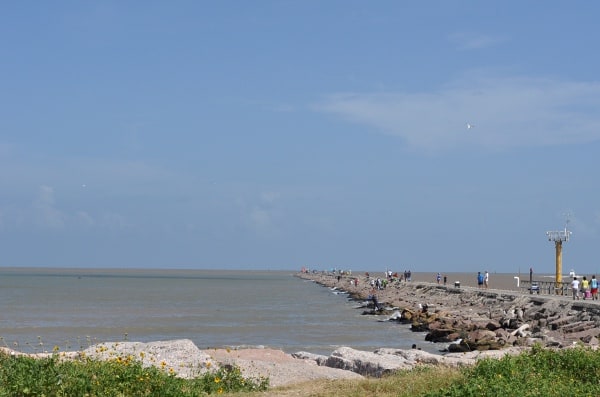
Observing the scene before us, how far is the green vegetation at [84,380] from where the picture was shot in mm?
10148

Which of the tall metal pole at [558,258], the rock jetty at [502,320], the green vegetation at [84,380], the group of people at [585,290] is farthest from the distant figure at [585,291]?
the green vegetation at [84,380]

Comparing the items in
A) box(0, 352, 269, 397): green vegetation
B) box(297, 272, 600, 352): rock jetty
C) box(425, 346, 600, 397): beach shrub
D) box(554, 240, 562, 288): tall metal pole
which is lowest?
box(297, 272, 600, 352): rock jetty

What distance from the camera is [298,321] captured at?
1560 inches

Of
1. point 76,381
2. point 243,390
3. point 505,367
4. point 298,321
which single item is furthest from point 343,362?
point 298,321

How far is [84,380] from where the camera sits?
407 inches

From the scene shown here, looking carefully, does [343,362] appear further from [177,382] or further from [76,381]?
[76,381]

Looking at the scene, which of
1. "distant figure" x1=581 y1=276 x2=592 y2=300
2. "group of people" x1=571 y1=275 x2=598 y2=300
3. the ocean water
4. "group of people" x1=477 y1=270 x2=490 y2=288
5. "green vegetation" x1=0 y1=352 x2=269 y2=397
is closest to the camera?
"green vegetation" x1=0 y1=352 x2=269 y2=397

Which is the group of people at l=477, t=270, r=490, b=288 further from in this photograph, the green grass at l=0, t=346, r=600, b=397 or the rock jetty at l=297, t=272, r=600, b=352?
the green grass at l=0, t=346, r=600, b=397

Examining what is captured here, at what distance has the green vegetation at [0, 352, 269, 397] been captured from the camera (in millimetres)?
10148

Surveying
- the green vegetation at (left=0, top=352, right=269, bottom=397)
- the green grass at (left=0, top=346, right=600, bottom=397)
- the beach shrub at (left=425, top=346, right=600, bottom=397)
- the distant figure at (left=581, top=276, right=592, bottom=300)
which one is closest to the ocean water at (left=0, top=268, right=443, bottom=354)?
the distant figure at (left=581, top=276, right=592, bottom=300)

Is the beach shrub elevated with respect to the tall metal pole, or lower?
lower

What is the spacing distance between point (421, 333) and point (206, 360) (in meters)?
19.6

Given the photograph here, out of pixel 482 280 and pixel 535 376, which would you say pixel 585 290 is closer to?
pixel 482 280

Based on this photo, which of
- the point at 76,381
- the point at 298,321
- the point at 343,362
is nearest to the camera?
the point at 76,381
